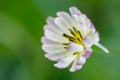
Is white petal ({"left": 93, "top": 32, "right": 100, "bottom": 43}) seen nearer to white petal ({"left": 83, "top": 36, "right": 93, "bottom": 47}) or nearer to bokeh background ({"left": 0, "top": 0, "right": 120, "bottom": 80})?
white petal ({"left": 83, "top": 36, "right": 93, "bottom": 47})

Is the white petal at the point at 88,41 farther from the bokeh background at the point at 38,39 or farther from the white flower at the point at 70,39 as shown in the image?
the bokeh background at the point at 38,39

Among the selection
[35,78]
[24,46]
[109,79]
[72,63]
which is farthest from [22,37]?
[72,63]

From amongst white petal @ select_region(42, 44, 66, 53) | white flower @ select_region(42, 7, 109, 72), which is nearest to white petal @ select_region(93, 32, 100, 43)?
white flower @ select_region(42, 7, 109, 72)

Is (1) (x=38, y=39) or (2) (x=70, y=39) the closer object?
(2) (x=70, y=39)

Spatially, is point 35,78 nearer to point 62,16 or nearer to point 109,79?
point 109,79

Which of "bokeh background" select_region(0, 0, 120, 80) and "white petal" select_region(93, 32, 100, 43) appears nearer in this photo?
"white petal" select_region(93, 32, 100, 43)

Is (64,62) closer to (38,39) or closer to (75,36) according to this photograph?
(75,36)

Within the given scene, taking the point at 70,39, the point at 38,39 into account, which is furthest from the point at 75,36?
the point at 38,39
